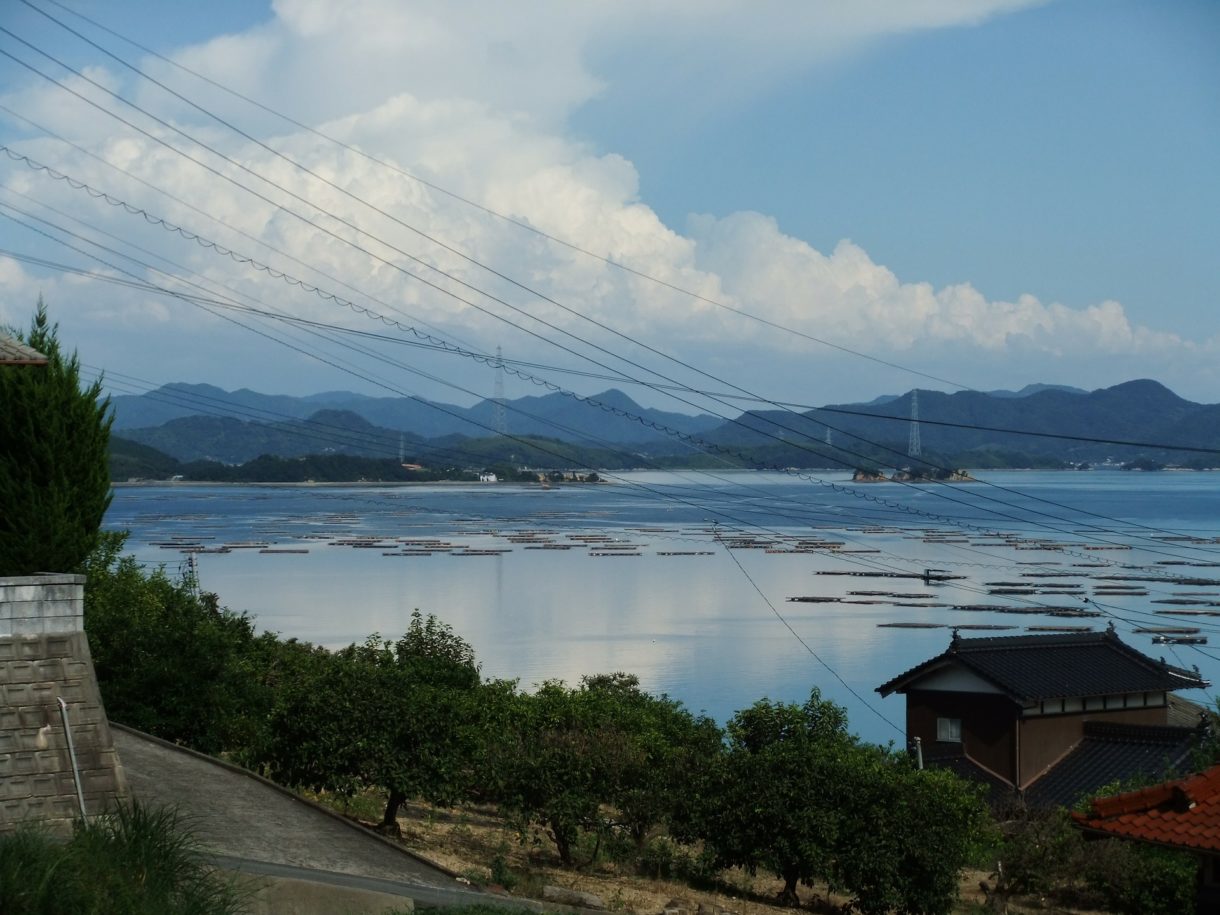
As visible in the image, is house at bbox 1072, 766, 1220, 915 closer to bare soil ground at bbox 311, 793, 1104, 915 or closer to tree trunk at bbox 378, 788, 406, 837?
bare soil ground at bbox 311, 793, 1104, 915

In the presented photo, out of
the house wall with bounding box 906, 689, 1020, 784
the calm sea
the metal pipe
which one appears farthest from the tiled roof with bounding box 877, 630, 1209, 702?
the metal pipe

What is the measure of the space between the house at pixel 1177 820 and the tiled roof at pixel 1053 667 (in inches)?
560

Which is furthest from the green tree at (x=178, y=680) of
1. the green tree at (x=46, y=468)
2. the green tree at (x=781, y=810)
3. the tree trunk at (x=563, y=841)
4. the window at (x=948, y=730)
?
the window at (x=948, y=730)

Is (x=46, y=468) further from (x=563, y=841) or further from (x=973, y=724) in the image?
(x=973, y=724)

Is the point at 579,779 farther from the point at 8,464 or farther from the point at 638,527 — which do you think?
the point at 638,527

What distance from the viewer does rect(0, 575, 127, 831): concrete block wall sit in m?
11.9

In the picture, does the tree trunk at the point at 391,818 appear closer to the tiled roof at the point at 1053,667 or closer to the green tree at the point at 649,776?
the green tree at the point at 649,776

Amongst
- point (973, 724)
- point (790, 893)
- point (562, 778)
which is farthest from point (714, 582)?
point (562, 778)

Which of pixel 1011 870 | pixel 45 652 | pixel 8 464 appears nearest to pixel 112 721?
pixel 8 464

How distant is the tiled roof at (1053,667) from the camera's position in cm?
2444

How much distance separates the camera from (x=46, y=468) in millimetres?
18688

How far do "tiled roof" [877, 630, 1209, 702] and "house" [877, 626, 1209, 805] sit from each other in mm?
27

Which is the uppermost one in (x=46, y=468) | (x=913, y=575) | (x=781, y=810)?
(x=46, y=468)

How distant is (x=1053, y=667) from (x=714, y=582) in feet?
156
